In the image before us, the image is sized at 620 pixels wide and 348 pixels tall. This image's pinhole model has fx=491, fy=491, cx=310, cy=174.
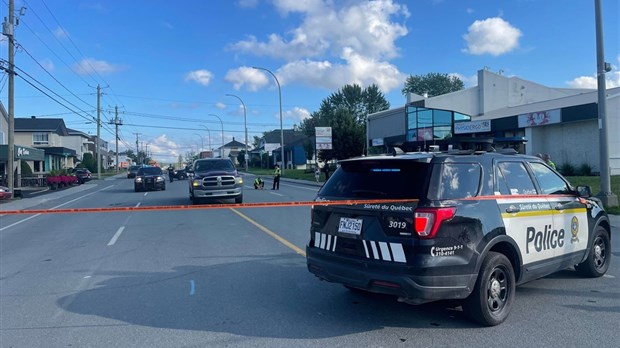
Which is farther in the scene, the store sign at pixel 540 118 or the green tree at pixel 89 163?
the green tree at pixel 89 163

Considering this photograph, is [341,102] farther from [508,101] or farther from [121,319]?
[121,319]

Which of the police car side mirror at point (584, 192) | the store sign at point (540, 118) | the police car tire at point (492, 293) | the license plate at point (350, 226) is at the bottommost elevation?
the police car tire at point (492, 293)

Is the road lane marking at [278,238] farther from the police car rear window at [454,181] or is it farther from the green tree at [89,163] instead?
the green tree at [89,163]

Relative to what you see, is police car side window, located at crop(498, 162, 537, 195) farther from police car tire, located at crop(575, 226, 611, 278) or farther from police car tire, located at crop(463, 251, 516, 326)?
police car tire, located at crop(575, 226, 611, 278)

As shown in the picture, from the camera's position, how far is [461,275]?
4.65 m

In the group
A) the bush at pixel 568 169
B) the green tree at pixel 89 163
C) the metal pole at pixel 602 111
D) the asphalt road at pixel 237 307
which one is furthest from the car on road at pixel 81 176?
the metal pole at pixel 602 111

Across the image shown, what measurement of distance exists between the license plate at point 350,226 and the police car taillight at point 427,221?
0.69 meters

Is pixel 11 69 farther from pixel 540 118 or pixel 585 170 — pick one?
pixel 585 170

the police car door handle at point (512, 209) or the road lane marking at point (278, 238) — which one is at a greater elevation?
the police car door handle at point (512, 209)

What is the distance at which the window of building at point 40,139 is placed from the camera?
71.4m

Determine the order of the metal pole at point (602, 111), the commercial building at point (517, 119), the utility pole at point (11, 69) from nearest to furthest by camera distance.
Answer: the metal pole at point (602, 111) < the utility pole at point (11, 69) < the commercial building at point (517, 119)

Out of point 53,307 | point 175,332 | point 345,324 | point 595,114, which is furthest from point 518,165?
point 595,114

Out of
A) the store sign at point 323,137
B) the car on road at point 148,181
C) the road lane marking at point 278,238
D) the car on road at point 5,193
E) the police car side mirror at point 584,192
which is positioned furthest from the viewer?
the store sign at point 323,137

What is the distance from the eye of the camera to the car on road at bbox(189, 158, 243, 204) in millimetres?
18766
